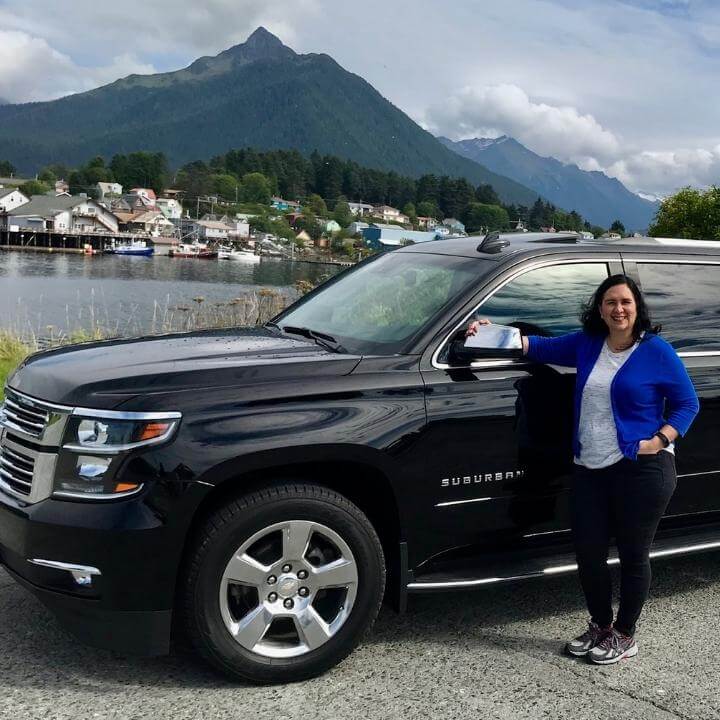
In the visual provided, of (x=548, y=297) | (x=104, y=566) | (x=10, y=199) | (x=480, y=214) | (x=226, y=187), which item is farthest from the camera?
(x=226, y=187)

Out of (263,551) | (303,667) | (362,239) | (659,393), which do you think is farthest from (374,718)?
(362,239)

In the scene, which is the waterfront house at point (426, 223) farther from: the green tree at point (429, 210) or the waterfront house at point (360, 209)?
the waterfront house at point (360, 209)

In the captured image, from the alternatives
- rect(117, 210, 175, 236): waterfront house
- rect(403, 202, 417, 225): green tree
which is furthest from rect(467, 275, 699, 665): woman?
rect(403, 202, 417, 225): green tree

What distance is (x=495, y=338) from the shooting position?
366 centimetres

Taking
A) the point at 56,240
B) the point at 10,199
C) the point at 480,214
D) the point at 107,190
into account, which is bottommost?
the point at 56,240

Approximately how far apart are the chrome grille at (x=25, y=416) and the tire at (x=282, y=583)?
0.76 metres

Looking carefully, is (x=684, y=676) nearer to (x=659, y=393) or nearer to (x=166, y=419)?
(x=659, y=393)

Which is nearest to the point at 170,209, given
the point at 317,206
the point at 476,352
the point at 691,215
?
the point at 317,206

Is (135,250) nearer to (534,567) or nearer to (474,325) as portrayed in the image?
(474,325)

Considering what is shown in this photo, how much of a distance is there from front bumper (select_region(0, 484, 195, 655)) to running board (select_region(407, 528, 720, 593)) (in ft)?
3.60

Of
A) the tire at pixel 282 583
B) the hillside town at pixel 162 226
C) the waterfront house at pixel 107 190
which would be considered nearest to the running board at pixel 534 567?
the tire at pixel 282 583

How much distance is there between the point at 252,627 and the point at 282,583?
20cm

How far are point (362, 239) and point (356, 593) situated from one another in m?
134

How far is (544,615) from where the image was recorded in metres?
4.29
